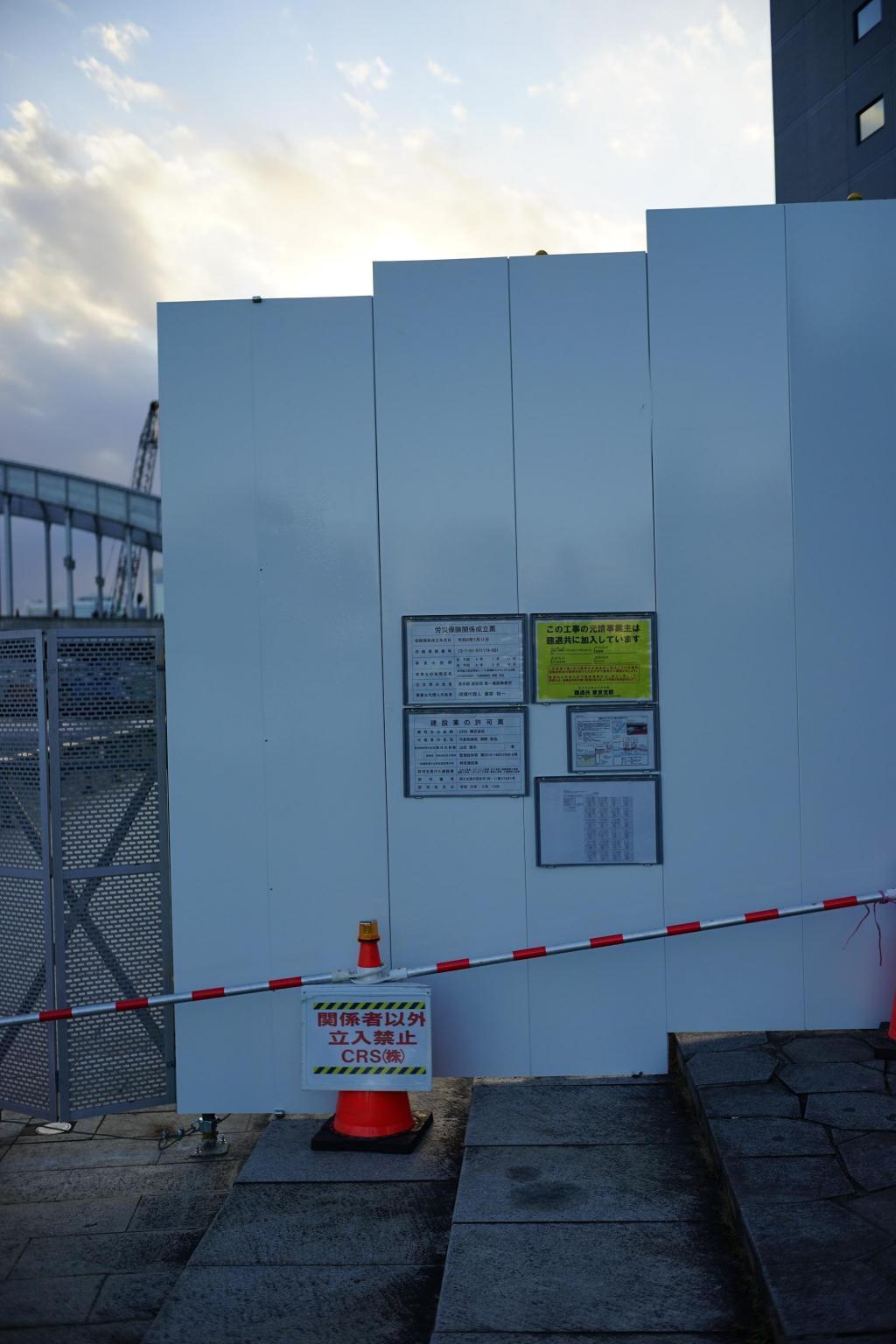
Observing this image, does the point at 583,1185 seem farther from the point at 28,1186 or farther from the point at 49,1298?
the point at 28,1186

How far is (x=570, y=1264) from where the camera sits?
386 cm

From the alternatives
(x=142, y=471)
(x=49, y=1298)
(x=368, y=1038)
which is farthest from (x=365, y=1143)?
(x=142, y=471)

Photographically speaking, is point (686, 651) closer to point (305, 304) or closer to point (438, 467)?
point (438, 467)

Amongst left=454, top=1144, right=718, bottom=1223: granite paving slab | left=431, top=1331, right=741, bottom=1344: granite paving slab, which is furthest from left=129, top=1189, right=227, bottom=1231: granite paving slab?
left=431, top=1331, right=741, bottom=1344: granite paving slab

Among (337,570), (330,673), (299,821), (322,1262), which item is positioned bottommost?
(322,1262)

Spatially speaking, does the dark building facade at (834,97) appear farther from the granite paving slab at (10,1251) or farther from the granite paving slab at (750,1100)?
the granite paving slab at (10,1251)

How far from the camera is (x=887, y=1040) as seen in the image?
5.48m

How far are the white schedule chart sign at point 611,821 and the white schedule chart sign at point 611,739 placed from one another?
76mm

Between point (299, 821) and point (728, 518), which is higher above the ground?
point (728, 518)

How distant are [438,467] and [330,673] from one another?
1.24 metres

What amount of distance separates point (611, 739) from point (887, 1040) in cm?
214

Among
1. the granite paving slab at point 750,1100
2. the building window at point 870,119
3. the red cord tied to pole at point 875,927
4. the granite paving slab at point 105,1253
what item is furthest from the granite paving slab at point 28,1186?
the building window at point 870,119

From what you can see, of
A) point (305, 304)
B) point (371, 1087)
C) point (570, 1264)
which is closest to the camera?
point (570, 1264)

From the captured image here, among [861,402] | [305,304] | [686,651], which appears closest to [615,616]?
[686,651]
